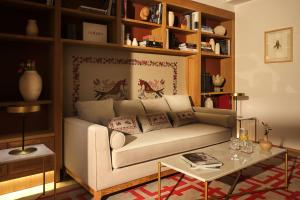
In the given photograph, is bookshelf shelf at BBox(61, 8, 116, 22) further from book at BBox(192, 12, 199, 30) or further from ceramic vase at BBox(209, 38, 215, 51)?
ceramic vase at BBox(209, 38, 215, 51)

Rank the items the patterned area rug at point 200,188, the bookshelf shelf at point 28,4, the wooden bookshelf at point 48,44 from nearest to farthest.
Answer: the patterned area rug at point 200,188 → the bookshelf shelf at point 28,4 → the wooden bookshelf at point 48,44

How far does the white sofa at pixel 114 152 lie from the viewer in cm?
210

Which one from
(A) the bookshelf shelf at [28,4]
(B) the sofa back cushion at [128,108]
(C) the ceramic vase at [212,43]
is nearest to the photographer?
(A) the bookshelf shelf at [28,4]

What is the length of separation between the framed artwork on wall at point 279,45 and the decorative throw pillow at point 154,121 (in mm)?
2228

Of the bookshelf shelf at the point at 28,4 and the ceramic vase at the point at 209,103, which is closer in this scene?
the bookshelf shelf at the point at 28,4

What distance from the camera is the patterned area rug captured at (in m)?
2.21

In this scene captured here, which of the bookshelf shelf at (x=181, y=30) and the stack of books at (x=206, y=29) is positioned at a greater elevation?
the stack of books at (x=206, y=29)

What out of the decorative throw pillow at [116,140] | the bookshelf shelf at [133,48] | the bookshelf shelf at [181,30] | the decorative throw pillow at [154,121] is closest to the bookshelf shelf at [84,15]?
the bookshelf shelf at [133,48]

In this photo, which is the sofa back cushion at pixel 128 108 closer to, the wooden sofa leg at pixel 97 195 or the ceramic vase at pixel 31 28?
the wooden sofa leg at pixel 97 195

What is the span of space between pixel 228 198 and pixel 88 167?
4.18 ft

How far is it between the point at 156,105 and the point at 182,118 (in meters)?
0.41

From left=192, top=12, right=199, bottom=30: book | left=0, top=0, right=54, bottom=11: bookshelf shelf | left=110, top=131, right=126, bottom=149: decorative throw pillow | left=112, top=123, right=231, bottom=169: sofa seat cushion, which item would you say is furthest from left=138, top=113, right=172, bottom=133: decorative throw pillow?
left=192, top=12, right=199, bottom=30: book

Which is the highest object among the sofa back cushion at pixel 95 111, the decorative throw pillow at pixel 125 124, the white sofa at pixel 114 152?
the sofa back cushion at pixel 95 111

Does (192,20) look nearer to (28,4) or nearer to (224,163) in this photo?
(28,4)
